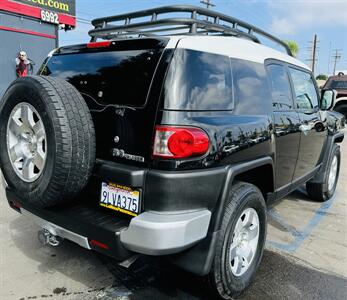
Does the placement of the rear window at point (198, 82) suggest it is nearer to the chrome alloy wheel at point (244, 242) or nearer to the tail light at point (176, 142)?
the tail light at point (176, 142)

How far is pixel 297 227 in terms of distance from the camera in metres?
4.33

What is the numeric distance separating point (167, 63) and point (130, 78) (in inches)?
13.2

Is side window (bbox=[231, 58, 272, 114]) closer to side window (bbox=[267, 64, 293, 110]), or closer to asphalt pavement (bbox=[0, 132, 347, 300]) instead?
side window (bbox=[267, 64, 293, 110])

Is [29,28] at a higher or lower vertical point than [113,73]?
higher

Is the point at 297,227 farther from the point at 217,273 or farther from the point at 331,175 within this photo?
the point at 217,273

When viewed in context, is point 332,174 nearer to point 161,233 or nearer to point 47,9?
point 161,233

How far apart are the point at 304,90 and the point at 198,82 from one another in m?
2.48

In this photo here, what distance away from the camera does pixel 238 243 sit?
282 centimetres

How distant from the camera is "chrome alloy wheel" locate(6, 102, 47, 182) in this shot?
2471mm

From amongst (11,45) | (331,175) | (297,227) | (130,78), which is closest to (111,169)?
(130,78)

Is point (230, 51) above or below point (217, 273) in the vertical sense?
above

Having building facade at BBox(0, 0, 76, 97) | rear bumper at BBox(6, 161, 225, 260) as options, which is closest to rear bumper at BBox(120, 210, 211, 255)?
rear bumper at BBox(6, 161, 225, 260)

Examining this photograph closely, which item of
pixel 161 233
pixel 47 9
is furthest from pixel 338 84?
pixel 161 233

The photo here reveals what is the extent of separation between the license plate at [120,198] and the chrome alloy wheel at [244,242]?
83cm
